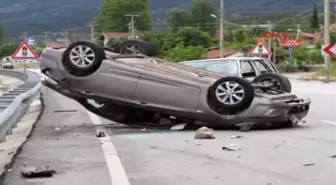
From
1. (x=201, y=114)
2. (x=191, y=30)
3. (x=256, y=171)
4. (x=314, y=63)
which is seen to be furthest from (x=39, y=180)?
(x=191, y=30)

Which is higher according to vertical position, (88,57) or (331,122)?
(88,57)

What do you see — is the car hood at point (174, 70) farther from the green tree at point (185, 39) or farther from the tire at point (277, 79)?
the green tree at point (185, 39)

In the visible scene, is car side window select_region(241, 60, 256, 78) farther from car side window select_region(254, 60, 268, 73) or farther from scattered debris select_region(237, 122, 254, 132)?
scattered debris select_region(237, 122, 254, 132)

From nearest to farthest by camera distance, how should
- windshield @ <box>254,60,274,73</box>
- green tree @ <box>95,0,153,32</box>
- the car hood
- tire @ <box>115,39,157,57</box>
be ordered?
the car hood < tire @ <box>115,39,157,57</box> < windshield @ <box>254,60,274,73</box> < green tree @ <box>95,0,153,32</box>

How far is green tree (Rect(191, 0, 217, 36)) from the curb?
146m

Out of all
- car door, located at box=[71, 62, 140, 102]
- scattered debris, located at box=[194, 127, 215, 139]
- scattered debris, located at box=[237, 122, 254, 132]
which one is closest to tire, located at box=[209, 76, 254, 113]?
scattered debris, located at box=[237, 122, 254, 132]

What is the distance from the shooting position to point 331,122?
1584cm

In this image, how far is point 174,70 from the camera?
49.2 feet

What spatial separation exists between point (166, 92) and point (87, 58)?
1.60 metres

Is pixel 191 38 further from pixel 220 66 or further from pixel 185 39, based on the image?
pixel 220 66

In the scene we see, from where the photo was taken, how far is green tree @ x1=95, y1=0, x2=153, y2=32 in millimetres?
156625

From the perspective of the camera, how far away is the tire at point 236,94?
555 inches

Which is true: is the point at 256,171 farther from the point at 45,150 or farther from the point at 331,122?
the point at 331,122

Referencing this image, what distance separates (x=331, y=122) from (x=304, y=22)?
501 ft
